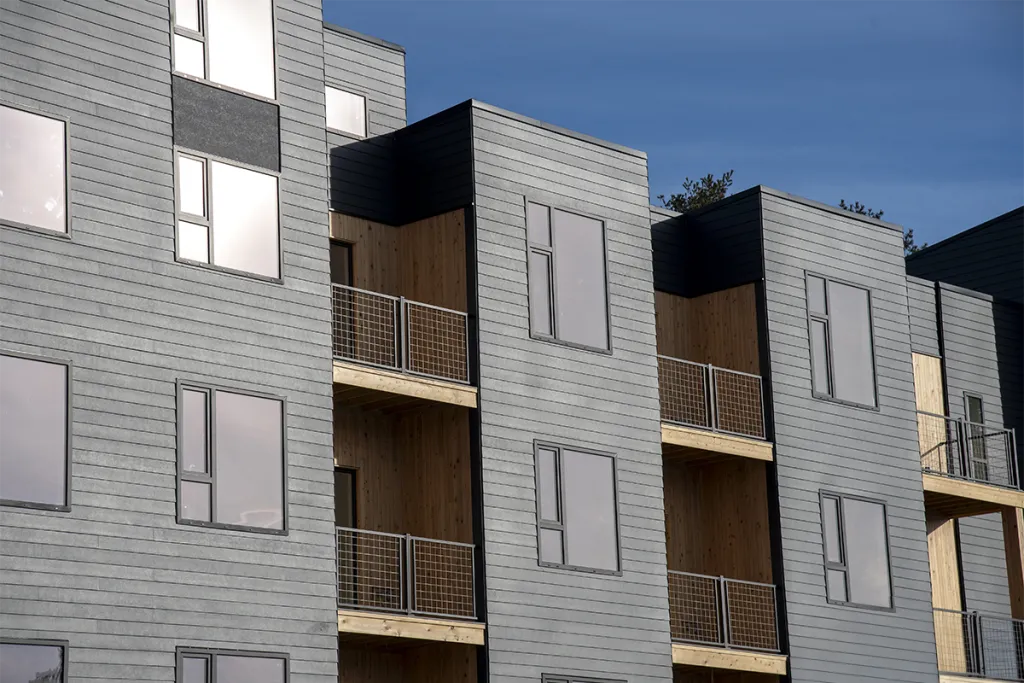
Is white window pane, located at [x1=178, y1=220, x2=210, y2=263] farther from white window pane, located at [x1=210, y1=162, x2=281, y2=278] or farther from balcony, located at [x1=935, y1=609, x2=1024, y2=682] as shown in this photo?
balcony, located at [x1=935, y1=609, x2=1024, y2=682]

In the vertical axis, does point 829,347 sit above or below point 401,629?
above

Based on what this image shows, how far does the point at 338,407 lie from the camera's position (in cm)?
2511

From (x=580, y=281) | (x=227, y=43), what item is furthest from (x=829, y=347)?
(x=227, y=43)

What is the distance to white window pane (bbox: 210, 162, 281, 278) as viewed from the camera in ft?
73.0

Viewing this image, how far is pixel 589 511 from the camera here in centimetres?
2588

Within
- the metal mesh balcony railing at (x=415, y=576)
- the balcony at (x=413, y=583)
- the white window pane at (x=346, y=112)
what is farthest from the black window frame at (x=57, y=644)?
the white window pane at (x=346, y=112)

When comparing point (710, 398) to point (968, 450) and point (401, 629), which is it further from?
A: point (401, 629)

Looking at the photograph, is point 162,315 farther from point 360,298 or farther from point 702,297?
point 702,297

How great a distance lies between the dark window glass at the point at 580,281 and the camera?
87.0 feet

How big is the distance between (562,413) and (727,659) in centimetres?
503

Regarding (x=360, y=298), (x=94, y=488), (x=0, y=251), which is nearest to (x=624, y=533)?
(x=360, y=298)

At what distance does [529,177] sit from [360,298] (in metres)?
3.30

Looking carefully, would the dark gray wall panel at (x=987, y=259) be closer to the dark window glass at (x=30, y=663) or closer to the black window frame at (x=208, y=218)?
the black window frame at (x=208, y=218)

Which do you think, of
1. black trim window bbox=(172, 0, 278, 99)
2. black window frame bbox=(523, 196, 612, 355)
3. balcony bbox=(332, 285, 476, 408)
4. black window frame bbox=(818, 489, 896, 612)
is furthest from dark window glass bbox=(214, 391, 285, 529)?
black window frame bbox=(818, 489, 896, 612)
